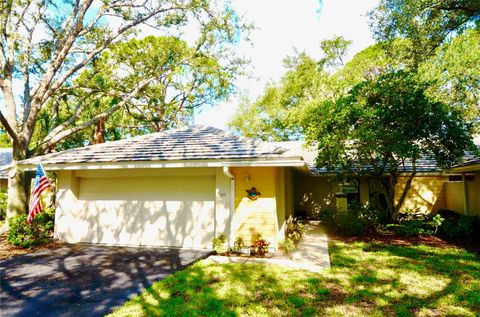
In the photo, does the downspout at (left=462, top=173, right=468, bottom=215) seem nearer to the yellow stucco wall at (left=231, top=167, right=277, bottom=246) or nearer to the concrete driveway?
the yellow stucco wall at (left=231, top=167, right=277, bottom=246)

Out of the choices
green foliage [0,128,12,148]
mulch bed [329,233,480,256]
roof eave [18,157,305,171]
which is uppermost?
green foliage [0,128,12,148]

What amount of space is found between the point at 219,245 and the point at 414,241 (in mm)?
6759

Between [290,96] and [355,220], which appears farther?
[290,96]

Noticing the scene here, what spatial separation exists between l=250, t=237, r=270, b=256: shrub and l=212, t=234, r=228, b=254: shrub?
2.48 feet

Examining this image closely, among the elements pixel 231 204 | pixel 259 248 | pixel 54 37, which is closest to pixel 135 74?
pixel 54 37

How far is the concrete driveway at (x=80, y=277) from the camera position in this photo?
433cm

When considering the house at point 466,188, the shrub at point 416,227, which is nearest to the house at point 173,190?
the shrub at point 416,227

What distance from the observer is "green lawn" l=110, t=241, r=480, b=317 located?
4211mm

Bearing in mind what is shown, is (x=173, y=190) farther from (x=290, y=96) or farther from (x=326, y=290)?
(x=290, y=96)

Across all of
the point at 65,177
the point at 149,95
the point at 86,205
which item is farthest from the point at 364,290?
the point at 149,95

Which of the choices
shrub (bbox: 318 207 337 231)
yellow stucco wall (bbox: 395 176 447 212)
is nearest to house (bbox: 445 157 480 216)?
yellow stucco wall (bbox: 395 176 447 212)

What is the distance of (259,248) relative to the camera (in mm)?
7543

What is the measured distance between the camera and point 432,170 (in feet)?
42.5

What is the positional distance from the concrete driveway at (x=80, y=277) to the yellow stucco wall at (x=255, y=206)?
1.34m
